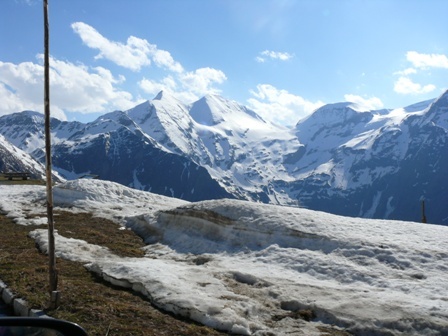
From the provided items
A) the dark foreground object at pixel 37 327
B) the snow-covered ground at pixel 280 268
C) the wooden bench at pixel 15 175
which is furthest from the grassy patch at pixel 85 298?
the wooden bench at pixel 15 175

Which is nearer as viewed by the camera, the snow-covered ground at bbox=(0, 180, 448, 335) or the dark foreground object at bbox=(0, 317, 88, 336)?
the dark foreground object at bbox=(0, 317, 88, 336)

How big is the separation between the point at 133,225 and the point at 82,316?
17.9 metres

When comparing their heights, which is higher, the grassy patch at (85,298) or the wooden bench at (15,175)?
the wooden bench at (15,175)

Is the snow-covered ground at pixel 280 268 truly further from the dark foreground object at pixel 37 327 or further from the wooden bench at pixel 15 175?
the wooden bench at pixel 15 175

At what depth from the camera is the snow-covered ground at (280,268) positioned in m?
12.0

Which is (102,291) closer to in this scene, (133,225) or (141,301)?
(141,301)

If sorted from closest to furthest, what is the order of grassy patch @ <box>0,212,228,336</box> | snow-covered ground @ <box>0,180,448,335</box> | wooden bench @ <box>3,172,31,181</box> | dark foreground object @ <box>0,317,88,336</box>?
dark foreground object @ <box>0,317,88,336</box> → grassy patch @ <box>0,212,228,336</box> → snow-covered ground @ <box>0,180,448,335</box> → wooden bench @ <box>3,172,31,181</box>

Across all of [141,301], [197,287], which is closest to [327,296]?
[197,287]

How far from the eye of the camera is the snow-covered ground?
39.4 ft

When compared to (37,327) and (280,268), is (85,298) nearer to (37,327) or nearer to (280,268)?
(37,327)

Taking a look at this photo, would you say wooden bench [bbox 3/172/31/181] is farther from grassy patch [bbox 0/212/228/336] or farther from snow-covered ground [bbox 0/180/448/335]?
grassy patch [bbox 0/212/228/336]

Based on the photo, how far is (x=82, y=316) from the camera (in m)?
10.7

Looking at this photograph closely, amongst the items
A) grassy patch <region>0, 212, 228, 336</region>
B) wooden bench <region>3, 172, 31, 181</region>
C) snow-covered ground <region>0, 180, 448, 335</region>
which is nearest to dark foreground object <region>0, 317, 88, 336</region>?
grassy patch <region>0, 212, 228, 336</region>

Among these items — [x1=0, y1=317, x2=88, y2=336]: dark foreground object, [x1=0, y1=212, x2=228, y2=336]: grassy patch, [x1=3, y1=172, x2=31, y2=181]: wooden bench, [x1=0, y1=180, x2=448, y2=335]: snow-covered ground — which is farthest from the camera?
[x1=3, y1=172, x2=31, y2=181]: wooden bench
